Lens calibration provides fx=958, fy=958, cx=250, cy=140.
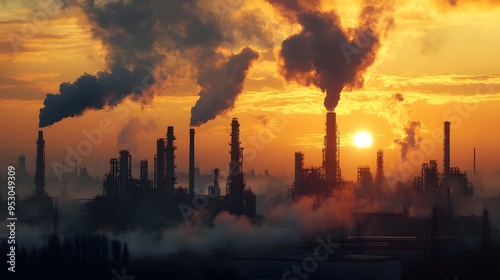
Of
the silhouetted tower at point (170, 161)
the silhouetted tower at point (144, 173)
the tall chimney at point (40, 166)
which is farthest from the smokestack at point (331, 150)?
the tall chimney at point (40, 166)

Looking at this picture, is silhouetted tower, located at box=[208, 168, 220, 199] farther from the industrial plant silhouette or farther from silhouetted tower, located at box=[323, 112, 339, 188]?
silhouetted tower, located at box=[323, 112, 339, 188]

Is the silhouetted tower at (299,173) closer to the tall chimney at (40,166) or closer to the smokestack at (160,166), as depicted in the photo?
the smokestack at (160,166)

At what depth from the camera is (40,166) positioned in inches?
3051

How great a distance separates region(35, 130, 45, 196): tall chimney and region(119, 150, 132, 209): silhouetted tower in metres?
6.36

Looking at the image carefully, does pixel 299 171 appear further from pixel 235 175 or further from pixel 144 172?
pixel 144 172

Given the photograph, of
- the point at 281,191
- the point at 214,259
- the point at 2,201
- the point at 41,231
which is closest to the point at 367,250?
the point at 214,259

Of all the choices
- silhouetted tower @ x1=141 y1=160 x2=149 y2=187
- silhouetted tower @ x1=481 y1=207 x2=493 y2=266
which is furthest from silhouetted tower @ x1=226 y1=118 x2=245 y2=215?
silhouetted tower @ x1=481 y1=207 x2=493 y2=266

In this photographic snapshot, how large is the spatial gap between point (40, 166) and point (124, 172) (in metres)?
6.86

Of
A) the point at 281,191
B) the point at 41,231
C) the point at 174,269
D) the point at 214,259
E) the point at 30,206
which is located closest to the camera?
the point at 174,269

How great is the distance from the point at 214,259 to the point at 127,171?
26.3m

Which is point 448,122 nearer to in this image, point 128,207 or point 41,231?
point 128,207

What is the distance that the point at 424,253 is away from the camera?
58875 mm

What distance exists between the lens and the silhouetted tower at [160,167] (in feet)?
255

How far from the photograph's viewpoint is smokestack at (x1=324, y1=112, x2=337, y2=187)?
6650 centimetres
